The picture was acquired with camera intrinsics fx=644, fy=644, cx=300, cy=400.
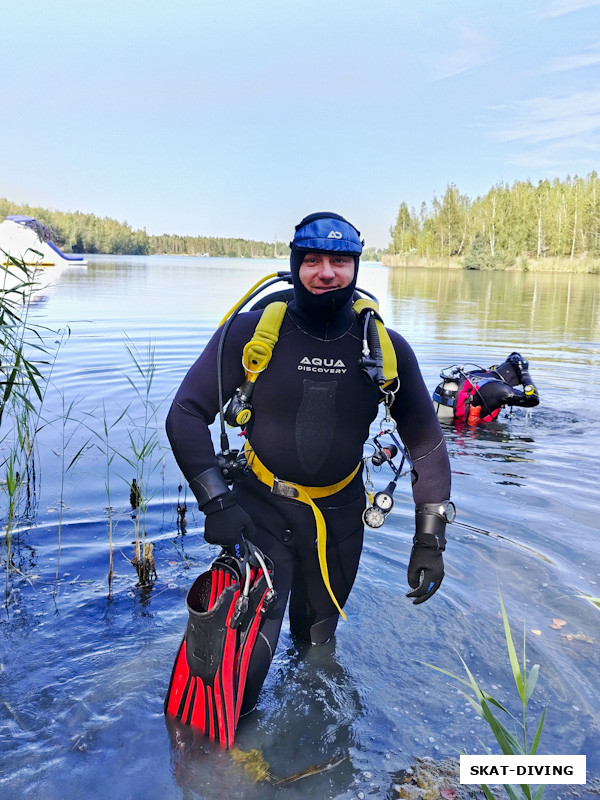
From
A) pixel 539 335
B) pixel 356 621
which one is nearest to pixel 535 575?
pixel 356 621

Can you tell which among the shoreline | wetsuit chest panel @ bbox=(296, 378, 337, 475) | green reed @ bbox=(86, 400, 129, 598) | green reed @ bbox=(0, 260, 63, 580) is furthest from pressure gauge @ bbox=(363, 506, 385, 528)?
the shoreline

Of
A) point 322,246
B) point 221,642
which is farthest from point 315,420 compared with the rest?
point 221,642

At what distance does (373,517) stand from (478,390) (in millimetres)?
5100

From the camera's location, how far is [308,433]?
104 inches

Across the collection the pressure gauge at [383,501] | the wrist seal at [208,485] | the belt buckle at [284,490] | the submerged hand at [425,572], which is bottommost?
the submerged hand at [425,572]

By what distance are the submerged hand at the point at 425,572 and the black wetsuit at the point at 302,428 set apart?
225mm

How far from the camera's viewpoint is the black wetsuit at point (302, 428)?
262cm

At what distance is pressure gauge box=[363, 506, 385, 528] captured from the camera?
111 inches

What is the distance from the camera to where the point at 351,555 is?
2.98 m

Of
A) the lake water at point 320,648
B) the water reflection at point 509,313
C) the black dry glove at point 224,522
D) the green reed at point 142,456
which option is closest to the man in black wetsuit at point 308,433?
the black dry glove at point 224,522

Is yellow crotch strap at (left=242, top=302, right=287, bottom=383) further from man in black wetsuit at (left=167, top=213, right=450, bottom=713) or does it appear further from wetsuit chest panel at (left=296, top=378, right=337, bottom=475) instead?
wetsuit chest panel at (left=296, top=378, right=337, bottom=475)

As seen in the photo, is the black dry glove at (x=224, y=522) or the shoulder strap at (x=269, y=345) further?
the shoulder strap at (x=269, y=345)

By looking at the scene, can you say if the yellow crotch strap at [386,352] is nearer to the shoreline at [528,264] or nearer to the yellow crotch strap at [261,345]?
the yellow crotch strap at [261,345]

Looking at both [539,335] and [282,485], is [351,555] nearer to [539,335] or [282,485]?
[282,485]
